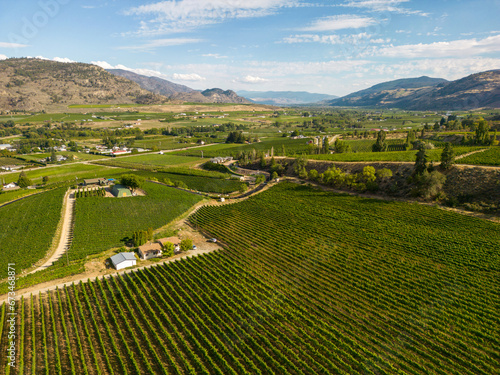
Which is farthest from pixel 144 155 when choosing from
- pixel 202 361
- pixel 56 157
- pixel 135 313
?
pixel 202 361

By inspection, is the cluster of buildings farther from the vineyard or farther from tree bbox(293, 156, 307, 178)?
tree bbox(293, 156, 307, 178)

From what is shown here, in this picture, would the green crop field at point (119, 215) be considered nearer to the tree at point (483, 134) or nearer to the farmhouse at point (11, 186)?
the farmhouse at point (11, 186)

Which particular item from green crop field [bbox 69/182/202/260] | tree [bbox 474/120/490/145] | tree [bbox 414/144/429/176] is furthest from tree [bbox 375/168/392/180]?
green crop field [bbox 69/182/202/260]

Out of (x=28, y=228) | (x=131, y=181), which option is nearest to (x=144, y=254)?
(x=28, y=228)

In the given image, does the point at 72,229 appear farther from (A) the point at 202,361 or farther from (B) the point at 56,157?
(B) the point at 56,157

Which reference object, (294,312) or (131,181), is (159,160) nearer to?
(131,181)

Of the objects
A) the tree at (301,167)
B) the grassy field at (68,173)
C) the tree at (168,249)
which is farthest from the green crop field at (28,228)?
the tree at (301,167)
